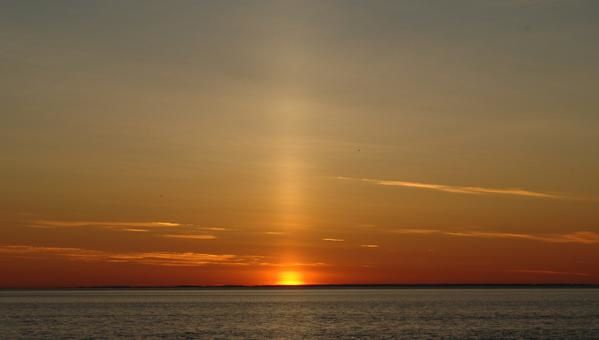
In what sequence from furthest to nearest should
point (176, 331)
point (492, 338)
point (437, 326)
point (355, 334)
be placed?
point (437, 326), point (176, 331), point (355, 334), point (492, 338)

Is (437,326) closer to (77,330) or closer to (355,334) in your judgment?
(355,334)

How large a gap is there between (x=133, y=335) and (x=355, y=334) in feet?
104

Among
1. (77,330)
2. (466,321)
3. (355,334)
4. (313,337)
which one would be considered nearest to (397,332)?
(355,334)

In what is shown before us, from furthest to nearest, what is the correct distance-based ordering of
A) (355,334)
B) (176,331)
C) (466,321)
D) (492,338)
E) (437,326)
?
(466,321) < (437,326) < (176,331) < (355,334) < (492,338)

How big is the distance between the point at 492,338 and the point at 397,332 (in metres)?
15.3

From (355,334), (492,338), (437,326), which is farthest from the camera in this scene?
(437,326)

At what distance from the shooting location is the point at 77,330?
119 m

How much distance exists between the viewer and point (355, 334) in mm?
104875

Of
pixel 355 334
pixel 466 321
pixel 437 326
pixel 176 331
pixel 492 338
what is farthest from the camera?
pixel 466 321

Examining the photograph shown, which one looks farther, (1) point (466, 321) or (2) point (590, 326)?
(1) point (466, 321)

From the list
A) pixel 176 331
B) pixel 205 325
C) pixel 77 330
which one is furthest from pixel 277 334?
pixel 77 330

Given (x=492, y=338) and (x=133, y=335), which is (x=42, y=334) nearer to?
(x=133, y=335)

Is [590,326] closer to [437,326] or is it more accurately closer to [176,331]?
[437,326]

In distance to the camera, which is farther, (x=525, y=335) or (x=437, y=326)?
(x=437, y=326)
